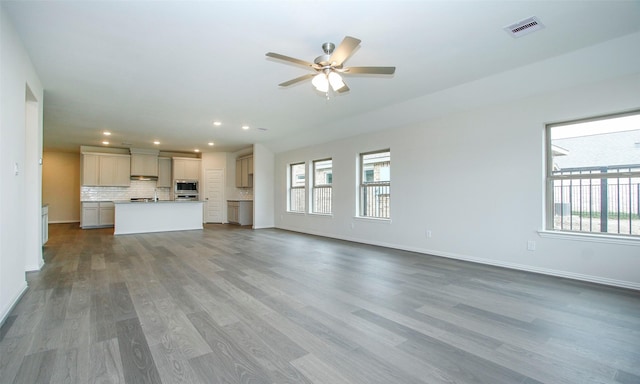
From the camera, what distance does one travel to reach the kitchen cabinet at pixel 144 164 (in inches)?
394

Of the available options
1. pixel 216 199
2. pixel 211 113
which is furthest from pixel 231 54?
pixel 216 199

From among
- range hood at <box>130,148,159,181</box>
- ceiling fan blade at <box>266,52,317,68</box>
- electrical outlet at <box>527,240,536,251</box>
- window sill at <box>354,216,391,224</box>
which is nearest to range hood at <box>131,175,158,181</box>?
range hood at <box>130,148,159,181</box>

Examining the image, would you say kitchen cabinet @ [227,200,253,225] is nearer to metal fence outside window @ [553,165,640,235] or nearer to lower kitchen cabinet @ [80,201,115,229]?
lower kitchen cabinet @ [80,201,115,229]

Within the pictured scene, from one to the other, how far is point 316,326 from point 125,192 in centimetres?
1037

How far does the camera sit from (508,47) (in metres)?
3.23

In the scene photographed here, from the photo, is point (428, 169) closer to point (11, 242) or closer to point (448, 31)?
point (448, 31)

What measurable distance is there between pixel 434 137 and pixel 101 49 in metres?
4.83

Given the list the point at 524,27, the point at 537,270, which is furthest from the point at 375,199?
the point at 524,27

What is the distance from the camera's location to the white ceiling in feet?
8.53

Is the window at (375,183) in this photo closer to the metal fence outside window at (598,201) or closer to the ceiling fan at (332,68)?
the metal fence outside window at (598,201)

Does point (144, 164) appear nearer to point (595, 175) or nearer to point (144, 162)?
point (144, 162)

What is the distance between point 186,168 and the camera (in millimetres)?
10844

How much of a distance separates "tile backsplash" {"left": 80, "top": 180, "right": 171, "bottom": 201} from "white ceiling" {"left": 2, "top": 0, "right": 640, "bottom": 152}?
510cm

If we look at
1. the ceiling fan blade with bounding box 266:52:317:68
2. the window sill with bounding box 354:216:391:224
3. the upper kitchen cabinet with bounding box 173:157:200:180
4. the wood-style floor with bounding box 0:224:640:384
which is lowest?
the wood-style floor with bounding box 0:224:640:384
